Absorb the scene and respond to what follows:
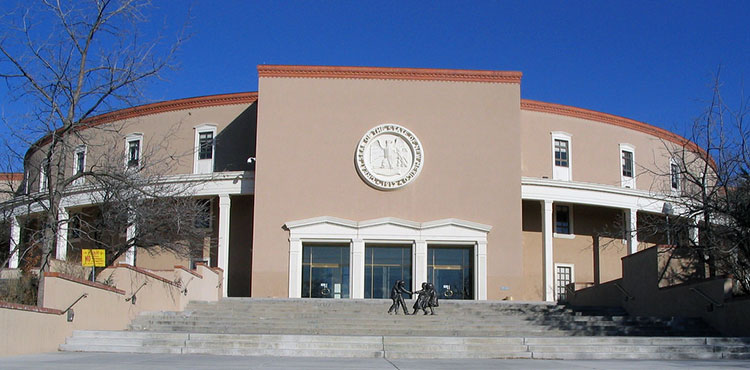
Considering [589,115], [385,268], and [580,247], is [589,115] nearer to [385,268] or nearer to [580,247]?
[580,247]

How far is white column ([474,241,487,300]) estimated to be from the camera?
Result: 35.0 metres

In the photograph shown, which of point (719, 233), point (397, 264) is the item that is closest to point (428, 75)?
point (397, 264)

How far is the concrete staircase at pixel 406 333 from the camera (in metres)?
18.0

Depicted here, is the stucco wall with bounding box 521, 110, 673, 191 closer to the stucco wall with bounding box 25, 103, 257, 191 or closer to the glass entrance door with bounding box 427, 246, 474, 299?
the glass entrance door with bounding box 427, 246, 474, 299

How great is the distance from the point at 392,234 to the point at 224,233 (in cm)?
775

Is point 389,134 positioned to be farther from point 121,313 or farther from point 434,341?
point 434,341

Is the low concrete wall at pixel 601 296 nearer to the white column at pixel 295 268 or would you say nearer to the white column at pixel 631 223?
the white column at pixel 631 223

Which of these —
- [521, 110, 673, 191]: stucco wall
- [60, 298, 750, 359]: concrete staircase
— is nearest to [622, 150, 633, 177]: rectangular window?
[521, 110, 673, 191]: stucco wall

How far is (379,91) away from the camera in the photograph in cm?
3700

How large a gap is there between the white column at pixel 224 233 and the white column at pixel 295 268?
11.1 ft

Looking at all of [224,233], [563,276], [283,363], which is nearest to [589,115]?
[563,276]

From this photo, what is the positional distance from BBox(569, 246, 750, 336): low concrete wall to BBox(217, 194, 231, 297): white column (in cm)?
1599

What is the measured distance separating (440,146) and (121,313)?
17.9 m

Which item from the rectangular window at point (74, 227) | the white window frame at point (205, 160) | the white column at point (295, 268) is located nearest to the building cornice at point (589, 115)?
the white column at point (295, 268)
